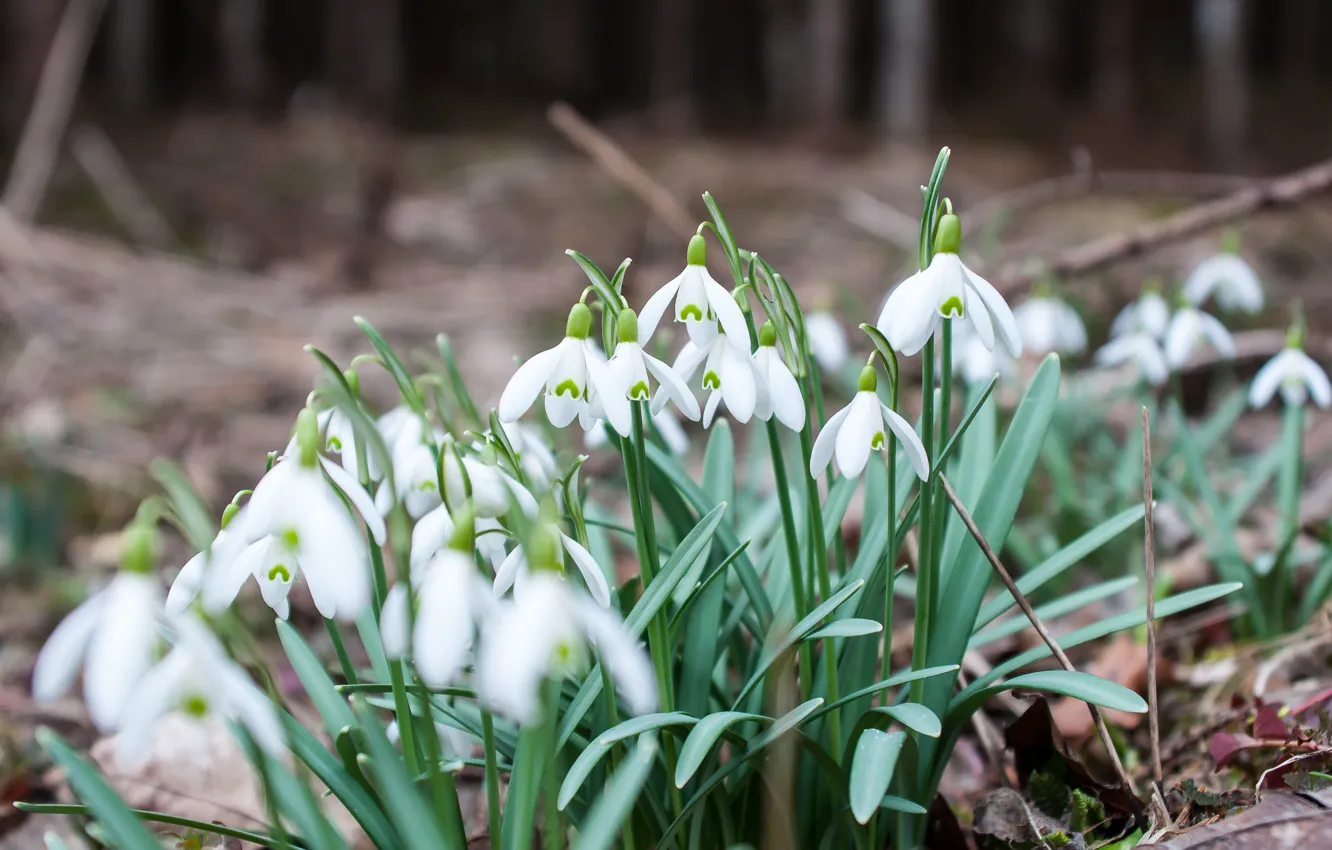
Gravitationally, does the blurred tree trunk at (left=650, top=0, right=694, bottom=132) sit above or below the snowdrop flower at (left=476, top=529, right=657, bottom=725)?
above

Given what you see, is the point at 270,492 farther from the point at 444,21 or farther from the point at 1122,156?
the point at 444,21

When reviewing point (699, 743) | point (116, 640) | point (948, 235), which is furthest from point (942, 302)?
point (116, 640)

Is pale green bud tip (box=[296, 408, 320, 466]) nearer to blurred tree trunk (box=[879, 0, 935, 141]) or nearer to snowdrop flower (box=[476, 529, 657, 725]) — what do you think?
snowdrop flower (box=[476, 529, 657, 725])

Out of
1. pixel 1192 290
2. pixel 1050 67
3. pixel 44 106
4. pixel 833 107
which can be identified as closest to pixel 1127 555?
pixel 1192 290

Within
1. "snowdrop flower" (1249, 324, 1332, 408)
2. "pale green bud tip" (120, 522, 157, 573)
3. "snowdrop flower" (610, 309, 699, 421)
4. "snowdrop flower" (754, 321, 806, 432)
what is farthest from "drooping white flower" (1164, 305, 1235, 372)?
"pale green bud tip" (120, 522, 157, 573)

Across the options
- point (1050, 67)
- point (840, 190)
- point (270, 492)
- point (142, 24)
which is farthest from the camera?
point (1050, 67)

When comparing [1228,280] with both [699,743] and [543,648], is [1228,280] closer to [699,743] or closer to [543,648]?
[699,743]

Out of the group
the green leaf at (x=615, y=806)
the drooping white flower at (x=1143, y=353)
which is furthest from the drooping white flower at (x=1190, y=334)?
the green leaf at (x=615, y=806)

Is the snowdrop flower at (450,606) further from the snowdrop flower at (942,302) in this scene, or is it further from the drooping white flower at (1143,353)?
the drooping white flower at (1143,353)
